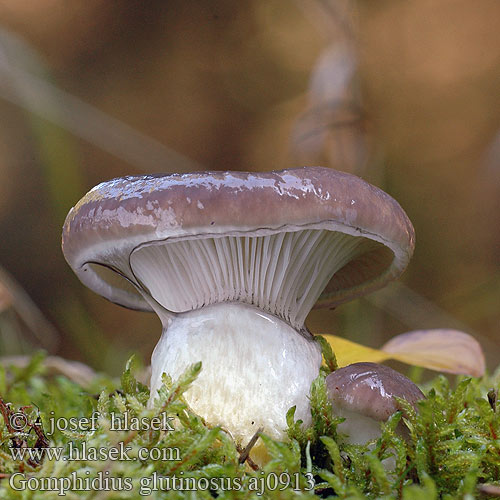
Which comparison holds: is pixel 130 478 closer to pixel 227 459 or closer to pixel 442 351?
pixel 227 459

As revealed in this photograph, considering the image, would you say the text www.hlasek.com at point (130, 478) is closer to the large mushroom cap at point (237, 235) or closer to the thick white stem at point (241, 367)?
the thick white stem at point (241, 367)

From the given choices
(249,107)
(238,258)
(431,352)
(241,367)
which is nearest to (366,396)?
(241,367)

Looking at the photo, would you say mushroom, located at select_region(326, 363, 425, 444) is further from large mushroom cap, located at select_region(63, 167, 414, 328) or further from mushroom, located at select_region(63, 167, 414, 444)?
large mushroom cap, located at select_region(63, 167, 414, 328)

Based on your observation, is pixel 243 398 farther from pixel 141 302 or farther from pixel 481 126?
pixel 481 126

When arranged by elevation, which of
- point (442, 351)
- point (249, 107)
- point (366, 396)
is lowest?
point (366, 396)

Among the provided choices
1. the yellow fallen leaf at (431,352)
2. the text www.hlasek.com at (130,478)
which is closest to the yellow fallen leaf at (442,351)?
the yellow fallen leaf at (431,352)
